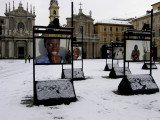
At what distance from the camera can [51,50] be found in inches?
254

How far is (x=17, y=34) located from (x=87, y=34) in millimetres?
22881

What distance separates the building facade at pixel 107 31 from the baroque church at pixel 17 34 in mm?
22566

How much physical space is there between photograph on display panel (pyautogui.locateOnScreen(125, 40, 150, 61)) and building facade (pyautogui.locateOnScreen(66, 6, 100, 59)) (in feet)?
168

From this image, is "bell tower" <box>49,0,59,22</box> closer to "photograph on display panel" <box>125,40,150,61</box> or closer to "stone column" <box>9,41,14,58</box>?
"stone column" <box>9,41,14,58</box>

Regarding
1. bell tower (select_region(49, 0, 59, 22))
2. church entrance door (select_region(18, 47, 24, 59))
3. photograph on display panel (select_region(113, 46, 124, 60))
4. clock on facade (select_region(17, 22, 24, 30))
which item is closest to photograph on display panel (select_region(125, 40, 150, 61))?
photograph on display panel (select_region(113, 46, 124, 60))

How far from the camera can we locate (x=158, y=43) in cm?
4528

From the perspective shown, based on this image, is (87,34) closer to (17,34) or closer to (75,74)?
(17,34)

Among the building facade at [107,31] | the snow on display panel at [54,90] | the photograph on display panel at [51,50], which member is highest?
the building facade at [107,31]

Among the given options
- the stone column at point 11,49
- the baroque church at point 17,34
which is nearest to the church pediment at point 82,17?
the baroque church at point 17,34

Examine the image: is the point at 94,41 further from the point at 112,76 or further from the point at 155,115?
the point at 155,115

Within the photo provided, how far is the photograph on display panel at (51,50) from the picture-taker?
6289 millimetres

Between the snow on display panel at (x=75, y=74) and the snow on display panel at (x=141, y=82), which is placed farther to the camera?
the snow on display panel at (x=75, y=74)

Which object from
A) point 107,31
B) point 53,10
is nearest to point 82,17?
point 107,31

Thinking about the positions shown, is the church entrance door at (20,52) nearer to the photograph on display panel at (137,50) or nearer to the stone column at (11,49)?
the stone column at (11,49)
